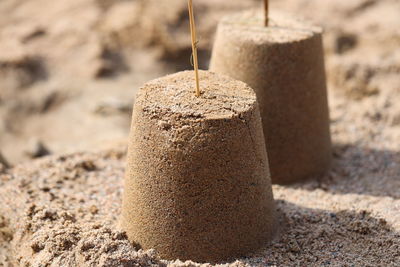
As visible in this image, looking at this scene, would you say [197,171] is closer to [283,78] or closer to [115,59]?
[283,78]

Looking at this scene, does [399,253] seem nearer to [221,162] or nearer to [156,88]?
[221,162]

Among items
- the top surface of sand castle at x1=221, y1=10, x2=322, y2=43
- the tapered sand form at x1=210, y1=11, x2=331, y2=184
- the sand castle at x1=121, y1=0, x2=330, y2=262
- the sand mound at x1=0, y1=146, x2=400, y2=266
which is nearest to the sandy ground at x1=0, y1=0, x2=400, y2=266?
the sand mound at x1=0, y1=146, x2=400, y2=266

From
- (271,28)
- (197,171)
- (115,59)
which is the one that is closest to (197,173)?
(197,171)

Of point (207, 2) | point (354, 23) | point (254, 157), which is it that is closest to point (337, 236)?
point (254, 157)

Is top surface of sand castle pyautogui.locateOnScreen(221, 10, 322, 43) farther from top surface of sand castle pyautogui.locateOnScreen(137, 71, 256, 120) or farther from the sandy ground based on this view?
the sandy ground

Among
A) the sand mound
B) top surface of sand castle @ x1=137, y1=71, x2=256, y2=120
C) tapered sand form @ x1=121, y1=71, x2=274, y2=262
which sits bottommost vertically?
the sand mound
